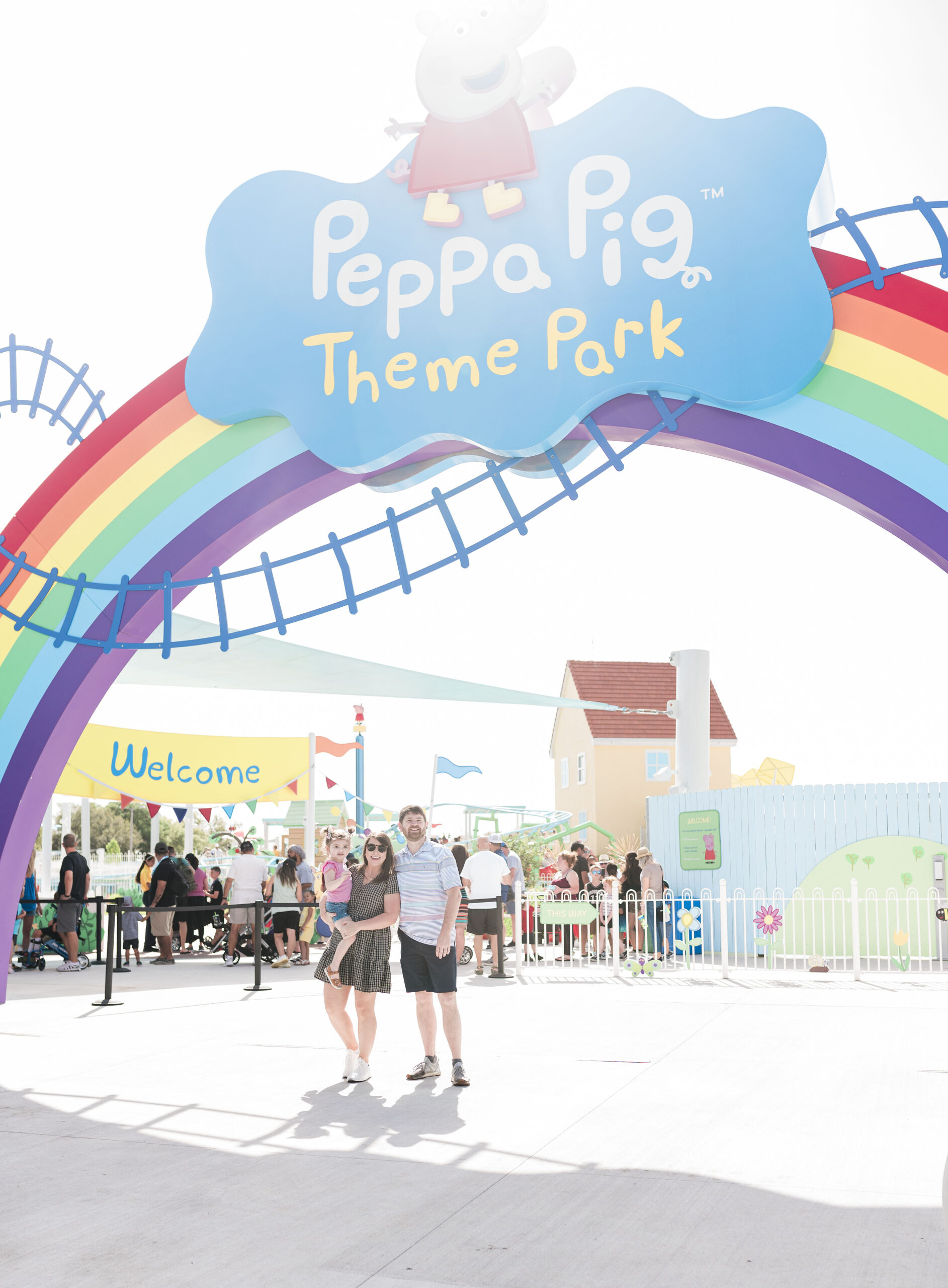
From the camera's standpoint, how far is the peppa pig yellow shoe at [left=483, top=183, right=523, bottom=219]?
294 inches

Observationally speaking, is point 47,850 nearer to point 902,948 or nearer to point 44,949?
point 44,949

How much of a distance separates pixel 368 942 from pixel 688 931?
8.83 metres

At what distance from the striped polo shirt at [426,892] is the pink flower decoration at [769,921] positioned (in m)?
8.35

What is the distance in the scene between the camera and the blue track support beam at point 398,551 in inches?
288

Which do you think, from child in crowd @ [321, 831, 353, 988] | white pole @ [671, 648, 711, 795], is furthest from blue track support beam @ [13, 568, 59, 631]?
white pole @ [671, 648, 711, 795]

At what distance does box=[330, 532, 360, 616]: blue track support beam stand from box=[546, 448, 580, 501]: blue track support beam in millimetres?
1468

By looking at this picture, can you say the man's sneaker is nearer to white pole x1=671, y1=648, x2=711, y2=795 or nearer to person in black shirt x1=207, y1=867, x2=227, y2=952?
person in black shirt x1=207, y1=867, x2=227, y2=952

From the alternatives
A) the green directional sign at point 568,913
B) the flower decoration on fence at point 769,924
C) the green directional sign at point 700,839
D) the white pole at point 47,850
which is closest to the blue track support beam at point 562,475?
the green directional sign at point 568,913

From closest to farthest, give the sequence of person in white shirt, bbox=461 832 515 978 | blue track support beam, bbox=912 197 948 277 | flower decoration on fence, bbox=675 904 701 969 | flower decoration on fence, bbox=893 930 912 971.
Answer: blue track support beam, bbox=912 197 948 277
person in white shirt, bbox=461 832 515 978
flower decoration on fence, bbox=893 930 912 971
flower decoration on fence, bbox=675 904 701 969

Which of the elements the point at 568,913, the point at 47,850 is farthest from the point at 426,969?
the point at 47,850

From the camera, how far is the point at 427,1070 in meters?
6.98

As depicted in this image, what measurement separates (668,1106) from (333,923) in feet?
7.29

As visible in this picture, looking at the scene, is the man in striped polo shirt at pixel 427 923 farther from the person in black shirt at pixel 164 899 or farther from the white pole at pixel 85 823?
the white pole at pixel 85 823

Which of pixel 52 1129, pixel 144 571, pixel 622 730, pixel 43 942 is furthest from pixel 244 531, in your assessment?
pixel 622 730
